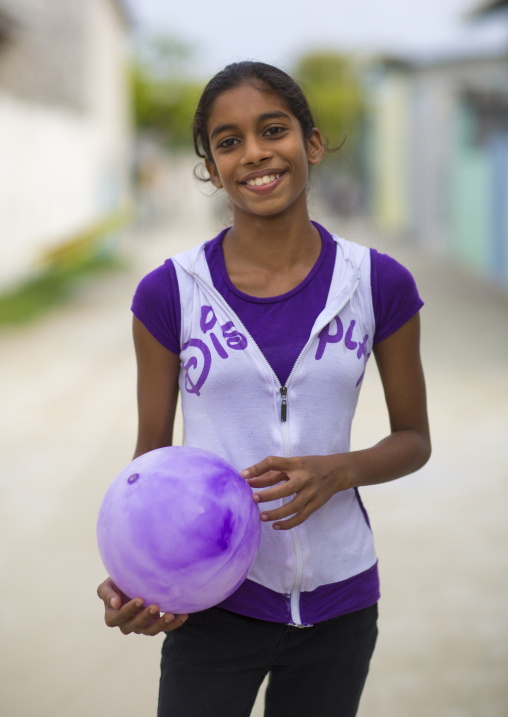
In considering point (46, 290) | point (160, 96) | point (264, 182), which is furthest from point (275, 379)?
point (160, 96)

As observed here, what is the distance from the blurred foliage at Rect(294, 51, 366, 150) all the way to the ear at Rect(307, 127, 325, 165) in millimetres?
30034

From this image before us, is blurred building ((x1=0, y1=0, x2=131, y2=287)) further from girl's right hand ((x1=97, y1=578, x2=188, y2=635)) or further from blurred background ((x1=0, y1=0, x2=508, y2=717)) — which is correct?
girl's right hand ((x1=97, y1=578, x2=188, y2=635))

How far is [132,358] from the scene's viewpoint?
29.1 ft

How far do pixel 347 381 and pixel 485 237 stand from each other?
45.3ft

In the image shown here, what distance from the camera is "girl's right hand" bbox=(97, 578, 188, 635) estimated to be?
1628 mm

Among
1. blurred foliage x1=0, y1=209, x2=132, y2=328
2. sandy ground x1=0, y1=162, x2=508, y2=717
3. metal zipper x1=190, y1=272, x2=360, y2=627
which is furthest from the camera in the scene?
blurred foliage x1=0, y1=209, x2=132, y2=328

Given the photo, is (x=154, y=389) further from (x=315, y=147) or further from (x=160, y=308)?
(x=315, y=147)

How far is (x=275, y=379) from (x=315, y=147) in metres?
0.57

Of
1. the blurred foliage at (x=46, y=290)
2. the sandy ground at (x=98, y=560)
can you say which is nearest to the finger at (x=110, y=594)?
the sandy ground at (x=98, y=560)

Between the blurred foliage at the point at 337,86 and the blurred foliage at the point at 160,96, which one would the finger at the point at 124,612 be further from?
the blurred foliage at the point at 160,96

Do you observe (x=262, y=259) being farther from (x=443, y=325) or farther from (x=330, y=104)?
(x=330, y=104)

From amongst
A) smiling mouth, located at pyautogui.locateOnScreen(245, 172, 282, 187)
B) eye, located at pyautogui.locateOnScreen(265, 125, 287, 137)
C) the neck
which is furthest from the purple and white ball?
eye, located at pyautogui.locateOnScreen(265, 125, 287, 137)

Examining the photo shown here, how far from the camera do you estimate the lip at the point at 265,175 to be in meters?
1.81

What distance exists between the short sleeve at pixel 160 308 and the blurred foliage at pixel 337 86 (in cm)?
3033
